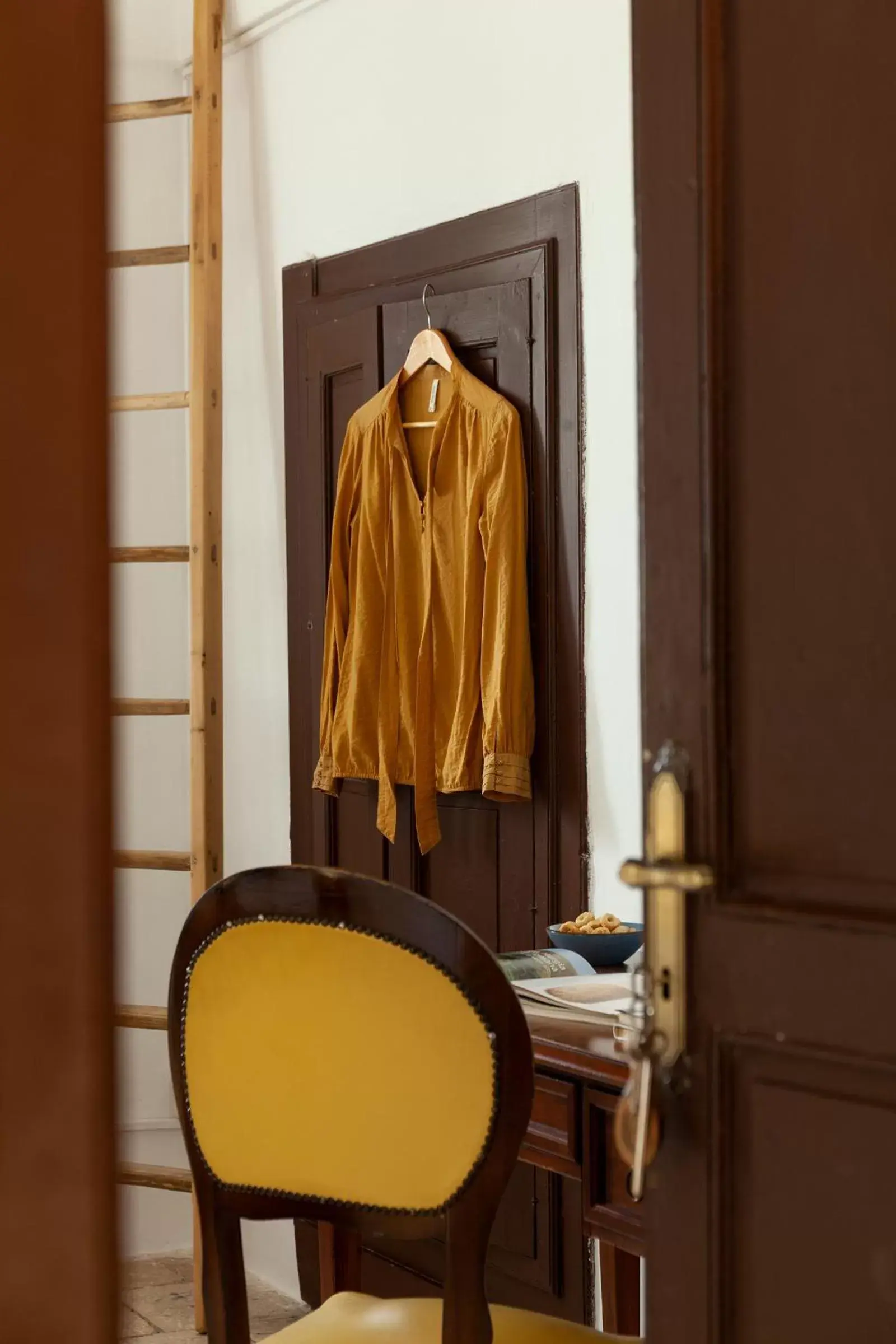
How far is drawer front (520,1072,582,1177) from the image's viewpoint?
69.8 inches

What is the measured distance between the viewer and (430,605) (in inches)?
116

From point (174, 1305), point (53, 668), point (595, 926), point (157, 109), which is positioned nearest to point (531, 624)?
point (595, 926)

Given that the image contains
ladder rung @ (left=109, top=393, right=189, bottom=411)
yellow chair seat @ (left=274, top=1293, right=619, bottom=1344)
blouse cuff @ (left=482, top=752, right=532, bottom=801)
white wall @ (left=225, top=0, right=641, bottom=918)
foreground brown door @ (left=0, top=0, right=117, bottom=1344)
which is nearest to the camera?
foreground brown door @ (left=0, top=0, right=117, bottom=1344)

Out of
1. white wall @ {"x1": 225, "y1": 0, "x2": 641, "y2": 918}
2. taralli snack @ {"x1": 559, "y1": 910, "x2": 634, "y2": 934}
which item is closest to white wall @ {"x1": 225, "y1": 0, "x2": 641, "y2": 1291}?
white wall @ {"x1": 225, "y1": 0, "x2": 641, "y2": 918}

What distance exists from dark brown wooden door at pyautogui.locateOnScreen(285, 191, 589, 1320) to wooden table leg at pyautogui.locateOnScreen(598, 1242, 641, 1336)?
23.6 inches

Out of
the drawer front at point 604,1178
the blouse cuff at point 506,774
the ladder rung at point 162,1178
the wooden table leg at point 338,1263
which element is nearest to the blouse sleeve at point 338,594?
the blouse cuff at point 506,774

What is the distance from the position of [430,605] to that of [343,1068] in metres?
1.57

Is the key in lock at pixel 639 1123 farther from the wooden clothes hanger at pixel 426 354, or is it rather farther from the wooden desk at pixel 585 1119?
the wooden clothes hanger at pixel 426 354

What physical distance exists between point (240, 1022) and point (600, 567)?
1.41 m

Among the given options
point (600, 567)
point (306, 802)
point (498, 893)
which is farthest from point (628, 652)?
point (306, 802)

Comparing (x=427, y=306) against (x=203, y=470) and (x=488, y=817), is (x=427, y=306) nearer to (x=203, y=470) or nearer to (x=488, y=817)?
(x=203, y=470)

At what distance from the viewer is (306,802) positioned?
3.42m

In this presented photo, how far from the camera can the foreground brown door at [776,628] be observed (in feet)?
3.85

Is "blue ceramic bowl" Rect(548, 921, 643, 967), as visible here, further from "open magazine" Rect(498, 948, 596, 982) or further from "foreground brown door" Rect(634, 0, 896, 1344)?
"foreground brown door" Rect(634, 0, 896, 1344)
